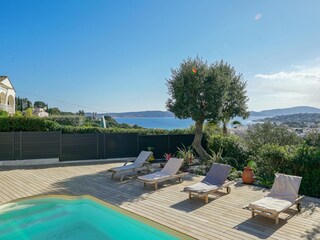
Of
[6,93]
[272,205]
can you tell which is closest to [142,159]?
[272,205]

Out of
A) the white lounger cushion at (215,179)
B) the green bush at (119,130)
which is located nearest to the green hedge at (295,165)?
the white lounger cushion at (215,179)

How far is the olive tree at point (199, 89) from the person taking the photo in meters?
13.1

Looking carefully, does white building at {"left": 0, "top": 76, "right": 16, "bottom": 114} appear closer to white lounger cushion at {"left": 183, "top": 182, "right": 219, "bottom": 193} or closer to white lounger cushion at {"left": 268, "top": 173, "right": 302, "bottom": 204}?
white lounger cushion at {"left": 183, "top": 182, "right": 219, "bottom": 193}

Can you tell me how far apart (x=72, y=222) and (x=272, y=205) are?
517 centimetres

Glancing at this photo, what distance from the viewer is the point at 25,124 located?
14047 mm

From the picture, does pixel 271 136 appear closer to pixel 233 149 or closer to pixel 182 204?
pixel 233 149

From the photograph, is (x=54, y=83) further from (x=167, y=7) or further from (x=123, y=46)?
(x=167, y=7)

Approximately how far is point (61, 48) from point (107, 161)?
957 cm

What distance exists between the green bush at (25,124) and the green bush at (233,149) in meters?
9.09

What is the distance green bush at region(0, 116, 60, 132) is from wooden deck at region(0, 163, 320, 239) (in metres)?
3.14

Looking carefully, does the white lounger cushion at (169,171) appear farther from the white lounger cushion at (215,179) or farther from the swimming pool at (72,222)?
the swimming pool at (72,222)

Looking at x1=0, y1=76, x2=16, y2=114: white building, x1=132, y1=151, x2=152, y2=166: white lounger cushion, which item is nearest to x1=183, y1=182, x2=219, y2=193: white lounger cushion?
x1=132, y1=151, x2=152, y2=166: white lounger cushion

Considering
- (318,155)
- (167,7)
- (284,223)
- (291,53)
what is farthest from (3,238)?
(291,53)

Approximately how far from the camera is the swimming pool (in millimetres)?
5859
